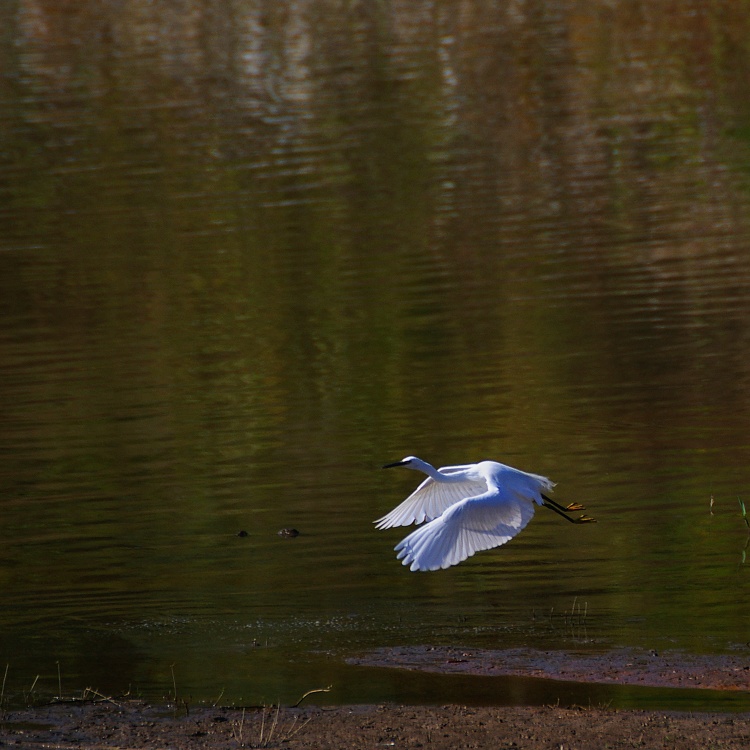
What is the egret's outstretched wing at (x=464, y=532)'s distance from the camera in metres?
7.35

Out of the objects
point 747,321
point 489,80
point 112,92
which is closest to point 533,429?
point 747,321

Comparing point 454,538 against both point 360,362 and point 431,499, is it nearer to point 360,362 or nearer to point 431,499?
point 431,499

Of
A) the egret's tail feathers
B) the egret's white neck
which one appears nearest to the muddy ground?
the egret's tail feathers

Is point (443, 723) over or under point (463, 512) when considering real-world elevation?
under

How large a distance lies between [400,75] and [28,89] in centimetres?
967

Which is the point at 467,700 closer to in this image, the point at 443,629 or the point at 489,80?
the point at 443,629

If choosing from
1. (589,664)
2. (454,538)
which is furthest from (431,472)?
(589,664)

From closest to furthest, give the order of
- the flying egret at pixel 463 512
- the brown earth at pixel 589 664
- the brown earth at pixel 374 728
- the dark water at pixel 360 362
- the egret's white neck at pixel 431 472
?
1. the brown earth at pixel 374 728
2. the brown earth at pixel 589 664
3. the flying egret at pixel 463 512
4. the egret's white neck at pixel 431 472
5. the dark water at pixel 360 362

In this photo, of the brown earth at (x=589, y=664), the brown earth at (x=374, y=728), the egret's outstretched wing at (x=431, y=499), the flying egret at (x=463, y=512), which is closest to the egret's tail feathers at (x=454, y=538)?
the flying egret at (x=463, y=512)

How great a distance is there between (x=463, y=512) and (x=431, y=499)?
43.6 inches

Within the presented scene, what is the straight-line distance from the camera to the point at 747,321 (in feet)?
51.3

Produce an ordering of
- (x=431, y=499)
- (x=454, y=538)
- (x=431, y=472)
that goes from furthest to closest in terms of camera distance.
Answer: (x=431, y=499)
(x=431, y=472)
(x=454, y=538)

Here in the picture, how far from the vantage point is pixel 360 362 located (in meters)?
15.3

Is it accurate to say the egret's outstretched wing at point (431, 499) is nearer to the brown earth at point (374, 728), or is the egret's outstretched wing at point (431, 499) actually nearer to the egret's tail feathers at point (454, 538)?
the egret's tail feathers at point (454, 538)
